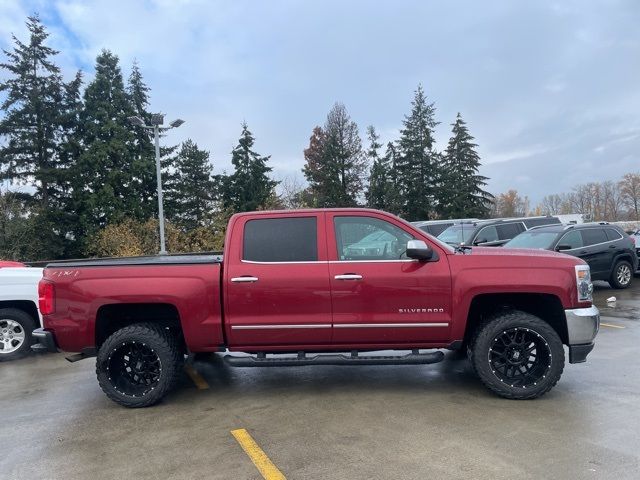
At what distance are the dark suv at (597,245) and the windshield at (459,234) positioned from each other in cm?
366

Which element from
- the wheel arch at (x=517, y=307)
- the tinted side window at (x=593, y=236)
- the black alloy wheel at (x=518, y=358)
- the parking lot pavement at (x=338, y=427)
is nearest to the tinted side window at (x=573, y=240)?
the tinted side window at (x=593, y=236)

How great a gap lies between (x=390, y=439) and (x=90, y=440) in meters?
2.61

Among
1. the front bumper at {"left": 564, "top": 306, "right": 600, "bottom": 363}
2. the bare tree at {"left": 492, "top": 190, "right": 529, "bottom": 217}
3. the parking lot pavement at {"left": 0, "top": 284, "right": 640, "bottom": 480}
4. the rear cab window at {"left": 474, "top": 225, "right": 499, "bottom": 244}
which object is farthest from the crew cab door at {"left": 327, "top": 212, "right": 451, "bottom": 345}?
the bare tree at {"left": 492, "top": 190, "right": 529, "bottom": 217}

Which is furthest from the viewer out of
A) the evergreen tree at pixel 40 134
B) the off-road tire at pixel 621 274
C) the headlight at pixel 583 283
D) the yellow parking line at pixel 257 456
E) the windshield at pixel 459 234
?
the evergreen tree at pixel 40 134

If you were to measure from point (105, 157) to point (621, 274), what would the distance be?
33803mm

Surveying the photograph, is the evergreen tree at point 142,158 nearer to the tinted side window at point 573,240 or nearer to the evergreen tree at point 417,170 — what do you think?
the evergreen tree at point 417,170

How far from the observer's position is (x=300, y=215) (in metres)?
5.07

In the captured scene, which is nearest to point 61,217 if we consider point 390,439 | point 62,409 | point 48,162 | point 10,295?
point 48,162

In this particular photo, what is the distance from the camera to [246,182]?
4303 centimetres

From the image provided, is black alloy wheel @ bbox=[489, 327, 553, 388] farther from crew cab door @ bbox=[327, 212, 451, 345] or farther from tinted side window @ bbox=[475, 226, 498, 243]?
tinted side window @ bbox=[475, 226, 498, 243]

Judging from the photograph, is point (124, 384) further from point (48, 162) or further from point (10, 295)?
point (48, 162)

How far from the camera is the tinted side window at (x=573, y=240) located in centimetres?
1140

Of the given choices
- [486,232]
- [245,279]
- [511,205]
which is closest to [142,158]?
[486,232]

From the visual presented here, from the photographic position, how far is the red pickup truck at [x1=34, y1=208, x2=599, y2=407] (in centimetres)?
471
